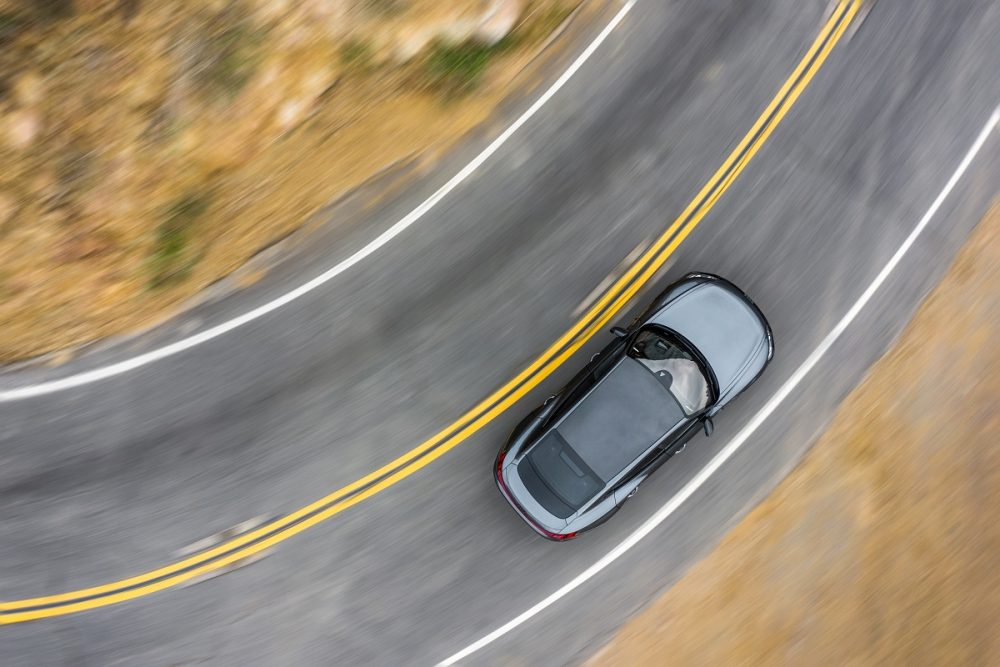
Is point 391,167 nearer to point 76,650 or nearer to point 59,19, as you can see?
point 59,19

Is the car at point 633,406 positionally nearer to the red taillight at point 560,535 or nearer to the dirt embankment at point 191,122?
the red taillight at point 560,535

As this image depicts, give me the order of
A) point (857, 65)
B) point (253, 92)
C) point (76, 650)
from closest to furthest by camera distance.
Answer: point (253, 92), point (76, 650), point (857, 65)

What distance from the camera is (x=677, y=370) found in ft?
32.7

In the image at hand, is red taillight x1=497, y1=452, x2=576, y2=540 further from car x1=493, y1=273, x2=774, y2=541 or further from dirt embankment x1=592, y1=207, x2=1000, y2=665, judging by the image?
dirt embankment x1=592, y1=207, x2=1000, y2=665

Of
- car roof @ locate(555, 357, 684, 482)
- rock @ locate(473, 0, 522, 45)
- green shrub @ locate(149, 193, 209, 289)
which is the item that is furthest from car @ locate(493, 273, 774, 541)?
green shrub @ locate(149, 193, 209, 289)

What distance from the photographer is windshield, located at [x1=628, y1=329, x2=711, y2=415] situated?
9.88 metres

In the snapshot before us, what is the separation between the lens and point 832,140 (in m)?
11.3

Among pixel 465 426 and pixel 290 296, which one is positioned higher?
pixel 290 296

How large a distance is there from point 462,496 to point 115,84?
773 cm

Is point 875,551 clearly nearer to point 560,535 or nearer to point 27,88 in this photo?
point 560,535

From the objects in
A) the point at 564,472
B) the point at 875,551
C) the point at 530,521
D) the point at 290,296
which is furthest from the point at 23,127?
the point at 875,551

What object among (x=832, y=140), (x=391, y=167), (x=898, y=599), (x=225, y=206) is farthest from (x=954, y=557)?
(x=225, y=206)

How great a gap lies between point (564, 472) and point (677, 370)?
7.29 ft

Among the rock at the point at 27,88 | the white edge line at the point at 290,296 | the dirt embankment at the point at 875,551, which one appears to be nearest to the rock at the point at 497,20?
the white edge line at the point at 290,296
